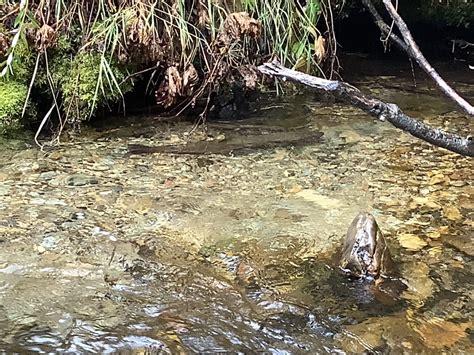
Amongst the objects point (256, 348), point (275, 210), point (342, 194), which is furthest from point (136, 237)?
point (342, 194)

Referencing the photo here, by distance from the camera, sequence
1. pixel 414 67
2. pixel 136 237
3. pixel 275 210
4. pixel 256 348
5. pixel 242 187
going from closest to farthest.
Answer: pixel 256 348 → pixel 136 237 → pixel 275 210 → pixel 242 187 → pixel 414 67


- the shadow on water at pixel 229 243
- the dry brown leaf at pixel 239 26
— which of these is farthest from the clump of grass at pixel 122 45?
the shadow on water at pixel 229 243

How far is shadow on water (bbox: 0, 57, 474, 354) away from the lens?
1699 millimetres

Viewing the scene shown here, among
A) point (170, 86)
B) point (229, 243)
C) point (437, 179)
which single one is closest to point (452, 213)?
point (437, 179)

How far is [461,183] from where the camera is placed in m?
2.66

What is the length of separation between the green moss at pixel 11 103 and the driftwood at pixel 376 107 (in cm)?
192

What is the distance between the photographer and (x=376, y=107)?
1.41 m

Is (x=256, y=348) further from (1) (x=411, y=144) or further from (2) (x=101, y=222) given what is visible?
(1) (x=411, y=144)

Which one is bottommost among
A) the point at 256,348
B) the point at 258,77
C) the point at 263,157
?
the point at 256,348

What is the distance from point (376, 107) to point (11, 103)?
2.15 metres

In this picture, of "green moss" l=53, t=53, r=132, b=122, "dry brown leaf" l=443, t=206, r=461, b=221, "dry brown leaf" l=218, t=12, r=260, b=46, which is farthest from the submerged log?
"dry brown leaf" l=443, t=206, r=461, b=221

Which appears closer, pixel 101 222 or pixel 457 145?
pixel 457 145

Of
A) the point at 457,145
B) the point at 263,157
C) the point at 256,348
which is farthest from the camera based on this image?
the point at 263,157

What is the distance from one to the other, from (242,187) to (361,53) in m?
2.82
